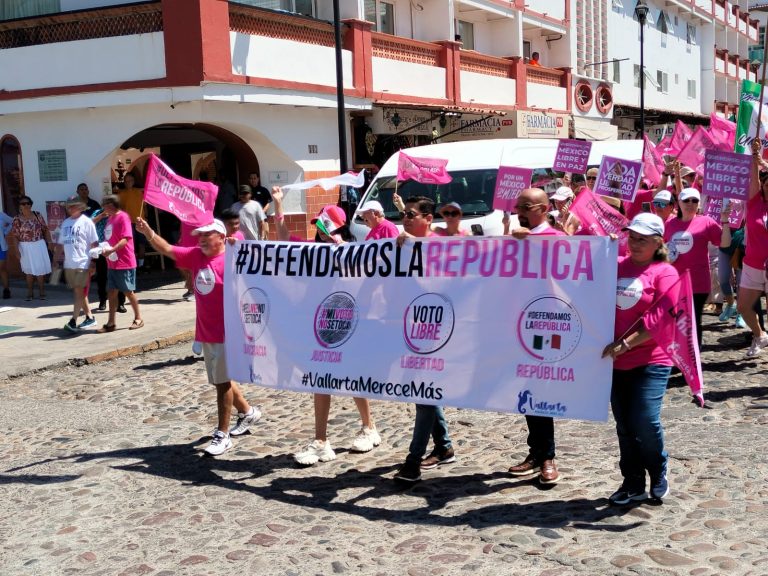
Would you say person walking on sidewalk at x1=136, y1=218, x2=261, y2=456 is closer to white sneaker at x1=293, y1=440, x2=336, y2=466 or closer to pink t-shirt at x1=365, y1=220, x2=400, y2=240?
white sneaker at x1=293, y1=440, x2=336, y2=466

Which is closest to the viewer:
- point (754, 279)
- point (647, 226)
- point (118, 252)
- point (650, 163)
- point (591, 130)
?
point (647, 226)

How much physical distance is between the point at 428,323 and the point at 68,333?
807 cm

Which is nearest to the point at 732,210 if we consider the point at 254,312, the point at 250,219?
the point at 254,312

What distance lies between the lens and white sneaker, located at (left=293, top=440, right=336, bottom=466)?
21.9 feet

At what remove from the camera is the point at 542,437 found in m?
5.97

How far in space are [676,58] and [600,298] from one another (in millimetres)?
42082

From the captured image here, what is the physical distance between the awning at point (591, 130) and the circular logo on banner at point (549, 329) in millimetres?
24716

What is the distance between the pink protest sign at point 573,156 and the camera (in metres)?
12.2

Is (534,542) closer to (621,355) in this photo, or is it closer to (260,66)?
(621,355)

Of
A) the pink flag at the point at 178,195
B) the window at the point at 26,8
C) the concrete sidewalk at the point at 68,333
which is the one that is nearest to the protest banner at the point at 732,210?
the pink flag at the point at 178,195

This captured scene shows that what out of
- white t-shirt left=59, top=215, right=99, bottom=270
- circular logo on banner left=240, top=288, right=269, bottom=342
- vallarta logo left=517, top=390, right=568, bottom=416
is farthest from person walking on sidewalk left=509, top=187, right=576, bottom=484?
white t-shirt left=59, top=215, right=99, bottom=270

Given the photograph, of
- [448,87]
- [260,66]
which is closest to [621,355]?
[260,66]

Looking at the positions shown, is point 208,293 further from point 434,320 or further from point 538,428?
point 538,428

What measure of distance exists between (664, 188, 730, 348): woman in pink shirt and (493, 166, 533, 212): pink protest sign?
174 centimetres
